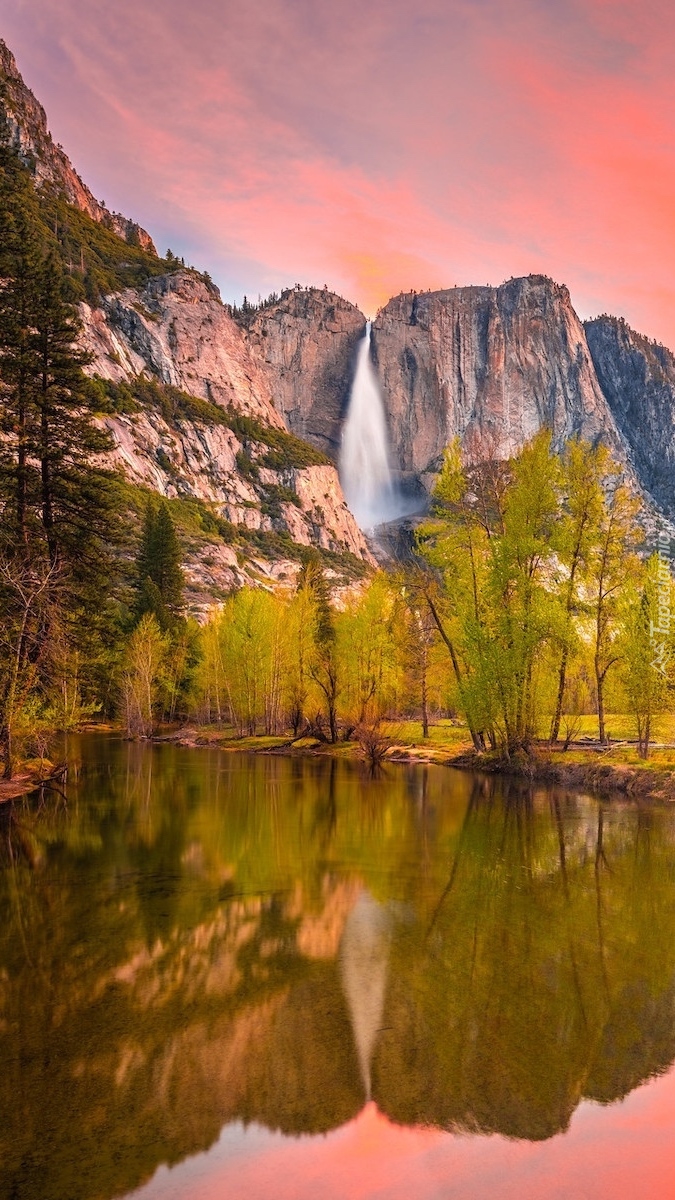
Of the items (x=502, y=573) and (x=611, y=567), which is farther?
(x=611, y=567)

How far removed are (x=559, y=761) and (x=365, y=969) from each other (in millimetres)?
27276

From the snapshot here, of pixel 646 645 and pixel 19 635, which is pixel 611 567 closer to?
pixel 646 645

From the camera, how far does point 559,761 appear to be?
35375 mm

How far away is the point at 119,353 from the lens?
19200 centimetres

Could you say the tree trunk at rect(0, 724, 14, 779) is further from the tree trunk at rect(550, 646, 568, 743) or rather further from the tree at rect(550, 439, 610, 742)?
the tree at rect(550, 439, 610, 742)

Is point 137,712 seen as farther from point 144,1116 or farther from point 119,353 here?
point 119,353

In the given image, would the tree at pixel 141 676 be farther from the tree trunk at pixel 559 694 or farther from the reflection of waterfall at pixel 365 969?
the reflection of waterfall at pixel 365 969

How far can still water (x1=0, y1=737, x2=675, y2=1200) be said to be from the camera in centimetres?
606

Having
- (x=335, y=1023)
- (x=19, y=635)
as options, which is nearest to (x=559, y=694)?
(x=19, y=635)

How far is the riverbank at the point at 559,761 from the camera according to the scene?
30703 mm

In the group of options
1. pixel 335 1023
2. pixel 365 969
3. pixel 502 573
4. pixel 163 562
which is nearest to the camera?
pixel 335 1023

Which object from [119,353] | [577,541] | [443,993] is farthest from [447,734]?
[119,353]

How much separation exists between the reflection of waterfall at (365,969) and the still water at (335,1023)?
5cm

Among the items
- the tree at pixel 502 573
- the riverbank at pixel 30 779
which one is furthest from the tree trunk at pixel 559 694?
the riverbank at pixel 30 779
